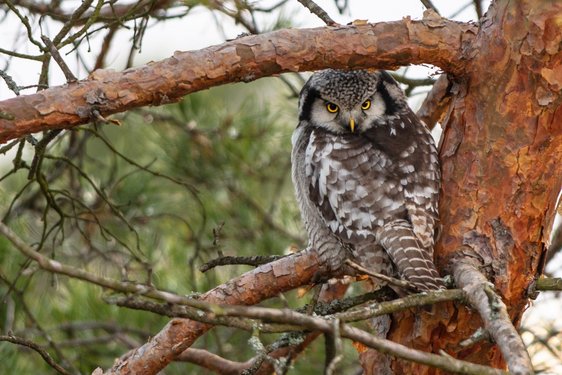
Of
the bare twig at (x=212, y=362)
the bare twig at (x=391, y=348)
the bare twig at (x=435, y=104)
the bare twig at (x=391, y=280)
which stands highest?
the bare twig at (x=435, y=104)

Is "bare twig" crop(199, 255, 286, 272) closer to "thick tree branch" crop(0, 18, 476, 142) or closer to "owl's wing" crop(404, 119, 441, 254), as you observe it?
"owl's wing" crop(404, 119, 441, 254)

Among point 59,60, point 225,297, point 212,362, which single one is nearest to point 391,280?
point 225,297

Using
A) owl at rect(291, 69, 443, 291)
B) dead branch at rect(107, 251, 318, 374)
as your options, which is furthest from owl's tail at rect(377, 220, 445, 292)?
dead branch at rect(107, 251, 318, 374)

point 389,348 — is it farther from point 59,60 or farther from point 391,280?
point 59,60

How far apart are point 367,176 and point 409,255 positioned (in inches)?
23.4

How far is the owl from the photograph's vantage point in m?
3.46

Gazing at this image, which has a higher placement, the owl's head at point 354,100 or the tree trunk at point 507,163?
the owl's head at point 354,100

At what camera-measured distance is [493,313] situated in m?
2.62

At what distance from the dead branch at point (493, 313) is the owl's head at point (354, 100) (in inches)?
44.1

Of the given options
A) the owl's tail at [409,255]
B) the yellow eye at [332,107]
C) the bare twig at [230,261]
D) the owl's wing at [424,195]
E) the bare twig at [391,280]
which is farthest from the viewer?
the yellow eye at [332,107]

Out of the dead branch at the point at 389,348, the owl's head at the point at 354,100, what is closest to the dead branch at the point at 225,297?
the owl's head at the point at 354,100

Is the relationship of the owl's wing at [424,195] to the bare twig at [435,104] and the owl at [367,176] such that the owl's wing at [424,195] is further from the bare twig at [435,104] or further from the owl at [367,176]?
the bare twig at [435,104]

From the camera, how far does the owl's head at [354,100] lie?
415 cm

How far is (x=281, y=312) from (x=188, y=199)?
3.99 m
